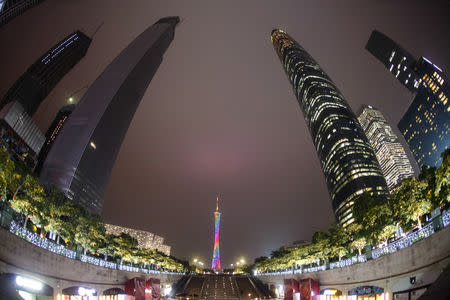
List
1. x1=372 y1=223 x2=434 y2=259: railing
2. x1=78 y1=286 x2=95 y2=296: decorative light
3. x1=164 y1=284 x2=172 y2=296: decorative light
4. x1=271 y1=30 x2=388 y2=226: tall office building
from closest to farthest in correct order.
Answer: x1=372 y1=223 x2=434 y2=259: railing → x1=78 y1=286 x2=95 y2=296: decorative light → x1=164 y1=284 x2=172 y2=296: decorative light → x1=271 y1=30 x2=388 y2=226: tall office building

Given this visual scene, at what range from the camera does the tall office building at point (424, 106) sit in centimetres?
11738

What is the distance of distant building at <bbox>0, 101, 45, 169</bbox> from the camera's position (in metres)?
107

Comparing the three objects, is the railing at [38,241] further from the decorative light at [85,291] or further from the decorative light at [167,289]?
the decorative light at [167,289]

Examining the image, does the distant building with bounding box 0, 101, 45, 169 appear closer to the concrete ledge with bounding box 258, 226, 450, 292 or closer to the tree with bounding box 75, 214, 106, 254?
the tree with bounding box 75, 214, 106, 254

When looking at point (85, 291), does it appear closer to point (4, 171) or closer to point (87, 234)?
point (87, 234)

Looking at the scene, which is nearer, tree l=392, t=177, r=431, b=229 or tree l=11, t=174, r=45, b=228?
Answer: tree l=392, t=177, r=431, b=229

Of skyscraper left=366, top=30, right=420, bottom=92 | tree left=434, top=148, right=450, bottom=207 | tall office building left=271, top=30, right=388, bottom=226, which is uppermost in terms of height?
skyscraper left=366, top=30, right=420, bottom=92

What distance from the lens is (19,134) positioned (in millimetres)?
115312

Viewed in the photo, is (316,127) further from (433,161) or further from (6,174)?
(6,174)

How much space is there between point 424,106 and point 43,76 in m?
211

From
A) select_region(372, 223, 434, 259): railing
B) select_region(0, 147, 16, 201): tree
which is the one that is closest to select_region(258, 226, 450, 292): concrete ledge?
select_region(372, 223, 434, 259): railing

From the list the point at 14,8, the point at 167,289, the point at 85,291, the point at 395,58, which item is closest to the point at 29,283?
the point at 85,291

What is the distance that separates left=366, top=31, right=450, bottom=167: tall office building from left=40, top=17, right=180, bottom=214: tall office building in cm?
14373

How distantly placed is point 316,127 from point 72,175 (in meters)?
113
